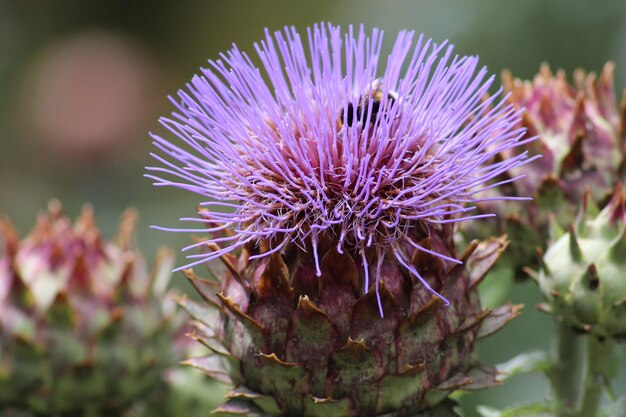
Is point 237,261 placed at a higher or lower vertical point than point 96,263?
lower

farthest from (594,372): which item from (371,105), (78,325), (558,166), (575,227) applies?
(78,325)

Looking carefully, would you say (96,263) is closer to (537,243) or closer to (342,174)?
(342,174)

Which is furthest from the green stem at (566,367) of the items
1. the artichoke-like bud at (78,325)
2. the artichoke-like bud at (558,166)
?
the artichoke-like bud at (78,325)

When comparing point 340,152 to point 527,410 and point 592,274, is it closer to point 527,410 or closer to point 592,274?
point 592,274

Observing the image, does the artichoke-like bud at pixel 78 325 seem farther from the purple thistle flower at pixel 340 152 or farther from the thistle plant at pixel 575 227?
the thistle plant at pixel 575 227

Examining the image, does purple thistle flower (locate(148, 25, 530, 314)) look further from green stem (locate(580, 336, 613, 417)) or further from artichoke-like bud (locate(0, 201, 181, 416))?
artichoke-like bud (locate(0, 201, 181, 416))

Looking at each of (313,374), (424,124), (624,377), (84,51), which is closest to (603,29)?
(624,377)

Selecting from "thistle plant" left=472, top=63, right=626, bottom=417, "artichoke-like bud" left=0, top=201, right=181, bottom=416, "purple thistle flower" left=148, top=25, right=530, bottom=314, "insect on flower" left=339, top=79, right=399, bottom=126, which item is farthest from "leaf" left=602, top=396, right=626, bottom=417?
"artichoke-like bud" left=0, top=201, right=181, bottom=416
